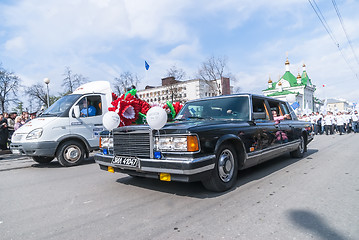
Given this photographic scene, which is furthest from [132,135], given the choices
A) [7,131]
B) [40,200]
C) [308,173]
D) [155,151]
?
[7,131]

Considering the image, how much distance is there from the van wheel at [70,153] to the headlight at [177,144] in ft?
14.0

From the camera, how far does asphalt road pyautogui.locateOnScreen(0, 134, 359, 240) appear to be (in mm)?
2430

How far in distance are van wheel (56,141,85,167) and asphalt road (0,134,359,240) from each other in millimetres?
1549

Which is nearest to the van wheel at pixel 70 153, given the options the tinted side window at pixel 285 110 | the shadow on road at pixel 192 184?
the shadow on road at pixel 192 184

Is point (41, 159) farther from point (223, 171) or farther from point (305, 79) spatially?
point (305, 79)

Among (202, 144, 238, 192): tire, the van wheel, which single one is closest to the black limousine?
(202, 144, 238, 192): tire

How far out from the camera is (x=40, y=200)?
3.71 metres

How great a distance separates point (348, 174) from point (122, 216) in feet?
14.7

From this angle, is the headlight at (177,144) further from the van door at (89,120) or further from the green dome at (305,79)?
the green dome at (305,79)

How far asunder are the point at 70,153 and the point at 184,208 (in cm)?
476

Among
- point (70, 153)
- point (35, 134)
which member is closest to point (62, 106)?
point (35, 134)

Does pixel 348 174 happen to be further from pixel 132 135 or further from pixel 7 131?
pixel 7 131

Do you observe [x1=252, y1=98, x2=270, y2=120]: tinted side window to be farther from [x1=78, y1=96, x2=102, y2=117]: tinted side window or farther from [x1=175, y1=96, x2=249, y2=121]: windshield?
[x1=78, y1=96, x2=102, y2=117]: tinted side window

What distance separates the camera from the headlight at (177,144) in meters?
3.07
